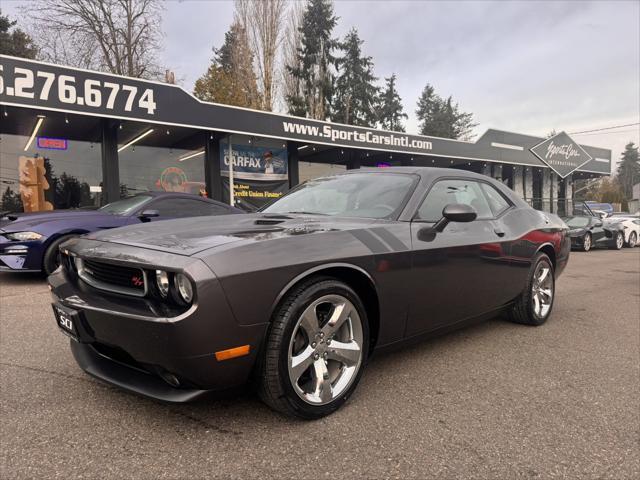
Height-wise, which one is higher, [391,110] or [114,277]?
[391,110]

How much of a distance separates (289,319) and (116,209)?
5.58 metres

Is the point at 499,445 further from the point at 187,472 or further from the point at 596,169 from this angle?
the point at 596,169

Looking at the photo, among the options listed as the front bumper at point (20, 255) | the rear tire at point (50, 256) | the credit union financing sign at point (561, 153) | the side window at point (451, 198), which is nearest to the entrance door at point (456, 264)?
the side window at point (451, 198)

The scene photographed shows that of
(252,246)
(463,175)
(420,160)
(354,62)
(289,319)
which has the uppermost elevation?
(354,62)

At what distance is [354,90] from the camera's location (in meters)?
37.8

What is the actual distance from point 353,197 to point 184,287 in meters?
1.66

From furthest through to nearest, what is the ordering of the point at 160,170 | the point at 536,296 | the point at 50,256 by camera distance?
the point at 160,170, the point at 50,256, the point at 536,296

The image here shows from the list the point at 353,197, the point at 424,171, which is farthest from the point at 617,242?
the point at 353,197

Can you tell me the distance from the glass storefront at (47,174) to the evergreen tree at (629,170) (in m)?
109

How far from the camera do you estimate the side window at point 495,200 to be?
3.84m

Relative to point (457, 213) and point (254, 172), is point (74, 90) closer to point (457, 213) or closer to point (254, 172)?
point (254, 172)

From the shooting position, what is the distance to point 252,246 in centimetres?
210

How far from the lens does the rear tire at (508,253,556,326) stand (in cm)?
402

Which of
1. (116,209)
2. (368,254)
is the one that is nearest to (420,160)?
(116,209)
